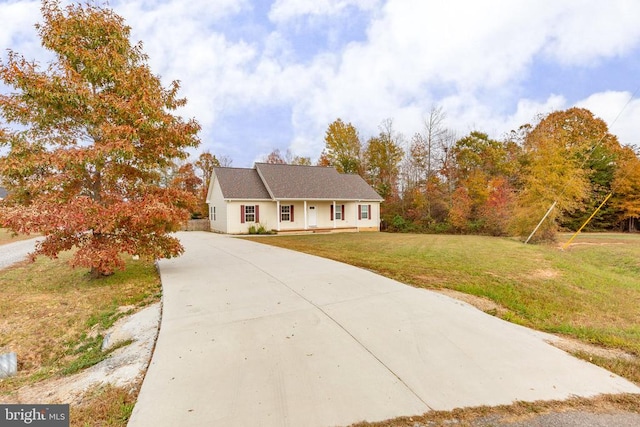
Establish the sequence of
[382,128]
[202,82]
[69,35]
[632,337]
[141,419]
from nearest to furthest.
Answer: [141,419], [632,337], [69,35], [202,82], [382,128]

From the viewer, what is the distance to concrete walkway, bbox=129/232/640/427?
7.96 ft

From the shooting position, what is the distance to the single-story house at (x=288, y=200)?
20.6m

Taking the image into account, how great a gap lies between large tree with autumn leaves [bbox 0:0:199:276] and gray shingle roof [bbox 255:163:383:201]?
13612 millimetres

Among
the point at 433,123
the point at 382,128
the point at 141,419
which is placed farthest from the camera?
the point at 382,128

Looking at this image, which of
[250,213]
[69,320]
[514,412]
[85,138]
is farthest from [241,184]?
[514,412]

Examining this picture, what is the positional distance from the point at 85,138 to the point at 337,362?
23.4 feet

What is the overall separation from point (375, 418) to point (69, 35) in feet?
26.9

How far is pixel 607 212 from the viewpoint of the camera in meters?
26.8

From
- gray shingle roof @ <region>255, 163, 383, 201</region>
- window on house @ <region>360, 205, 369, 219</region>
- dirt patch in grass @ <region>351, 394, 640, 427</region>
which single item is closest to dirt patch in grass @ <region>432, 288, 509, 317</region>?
dirt patch in grass @ <region>351, 394, 640, 427</region>

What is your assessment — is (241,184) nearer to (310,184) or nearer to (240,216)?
(240,216)

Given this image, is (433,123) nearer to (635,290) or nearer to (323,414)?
(635,290)

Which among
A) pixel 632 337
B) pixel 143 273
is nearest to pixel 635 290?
pixel 632 337

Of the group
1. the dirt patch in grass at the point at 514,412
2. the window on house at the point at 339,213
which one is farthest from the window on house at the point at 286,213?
the dirt patch in grass at the point at 514,412

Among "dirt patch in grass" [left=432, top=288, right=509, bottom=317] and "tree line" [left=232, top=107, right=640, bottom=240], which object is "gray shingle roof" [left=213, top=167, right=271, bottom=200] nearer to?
"tree line" [left=232, top=107, right=640, bottom=240]
